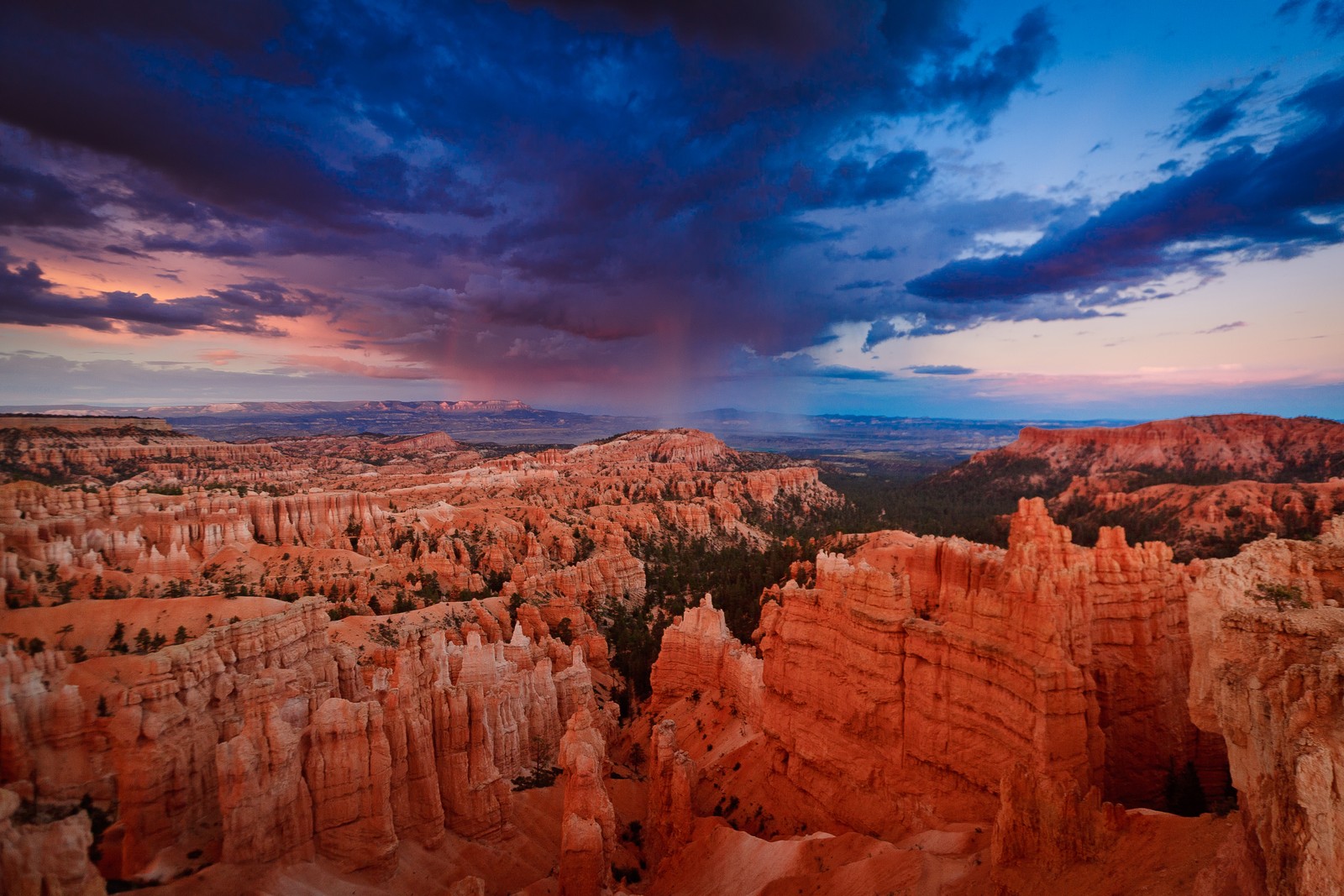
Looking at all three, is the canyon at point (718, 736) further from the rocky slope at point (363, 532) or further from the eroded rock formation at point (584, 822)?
the rocky slope at point (363, 532)

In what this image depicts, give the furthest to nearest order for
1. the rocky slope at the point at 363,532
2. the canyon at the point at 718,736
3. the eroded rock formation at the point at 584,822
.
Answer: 1. the rocky slope at the point at 363,532
2. the eroded rock formation at the point at 584,822
3. the canyon at the point at 718,736

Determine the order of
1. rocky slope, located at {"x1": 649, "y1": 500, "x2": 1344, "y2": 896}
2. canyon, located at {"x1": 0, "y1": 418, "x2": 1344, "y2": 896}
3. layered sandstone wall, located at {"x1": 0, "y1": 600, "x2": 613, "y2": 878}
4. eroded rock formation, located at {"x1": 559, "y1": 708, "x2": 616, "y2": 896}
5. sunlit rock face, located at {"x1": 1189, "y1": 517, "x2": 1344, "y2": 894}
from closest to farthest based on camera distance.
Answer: sunlit rock face, located at {"x1": 1189, "y1": 517, "x2": 1344, "y2": 894}
rocky slope, located at {"x1": 649, "y1": 500, "x2": 1344, "y2": 896}
canyon, located at {"x1": 0, "y1": 418, "x2": 1344, "y2": 896}
layered sandstone wall, located at {"x1": 0, "y1": 600, "x2": 613, "y2": 878}
eroded rock formation, located at {"x1": 559, "y1": 708, "x2": 616, "y2": 896}

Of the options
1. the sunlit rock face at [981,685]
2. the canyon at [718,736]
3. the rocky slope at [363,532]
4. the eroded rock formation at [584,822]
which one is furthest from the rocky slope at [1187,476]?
the rocky slope at [363,532]

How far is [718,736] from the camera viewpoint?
29.7m

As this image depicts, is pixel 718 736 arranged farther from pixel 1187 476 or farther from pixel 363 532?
pixel 1187 476

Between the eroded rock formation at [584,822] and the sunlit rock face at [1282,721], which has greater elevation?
the sunlit rock face at [1282,721]

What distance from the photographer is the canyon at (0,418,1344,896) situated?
388 inches

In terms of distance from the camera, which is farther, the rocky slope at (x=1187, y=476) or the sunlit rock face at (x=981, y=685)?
the rocky slope at (x=1187, y=476)

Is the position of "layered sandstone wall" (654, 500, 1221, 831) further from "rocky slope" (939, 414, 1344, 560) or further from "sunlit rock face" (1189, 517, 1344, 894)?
"rocky slope" (939, 414, 1344, 560)

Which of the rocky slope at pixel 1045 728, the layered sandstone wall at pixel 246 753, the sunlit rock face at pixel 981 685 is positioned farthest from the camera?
the layered sandstone wall at pixel 246 753

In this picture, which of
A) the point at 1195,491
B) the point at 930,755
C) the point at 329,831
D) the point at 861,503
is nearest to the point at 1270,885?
the point at 930,755

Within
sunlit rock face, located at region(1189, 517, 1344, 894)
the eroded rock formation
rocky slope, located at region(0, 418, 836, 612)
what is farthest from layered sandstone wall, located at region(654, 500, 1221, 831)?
rocky slope, located at region(0, 418, 836, 612)

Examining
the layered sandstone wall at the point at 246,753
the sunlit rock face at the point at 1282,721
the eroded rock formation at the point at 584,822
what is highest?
the sunlit rock face at the point at 1282,721

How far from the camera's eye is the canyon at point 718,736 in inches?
388
